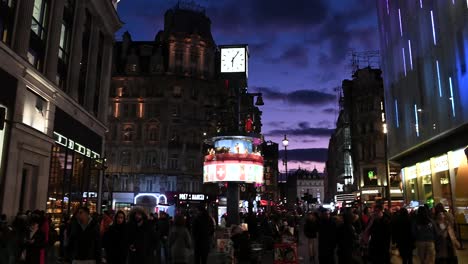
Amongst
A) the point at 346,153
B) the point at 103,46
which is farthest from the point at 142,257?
the point at 346,153

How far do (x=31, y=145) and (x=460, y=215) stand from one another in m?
24.9

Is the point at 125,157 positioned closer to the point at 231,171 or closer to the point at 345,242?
the point at 231,171

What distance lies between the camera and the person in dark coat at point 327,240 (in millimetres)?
12297

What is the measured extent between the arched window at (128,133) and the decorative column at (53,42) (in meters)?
37.5

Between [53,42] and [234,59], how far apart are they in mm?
13157

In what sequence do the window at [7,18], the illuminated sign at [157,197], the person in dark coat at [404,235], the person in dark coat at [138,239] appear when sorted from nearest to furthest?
the person in dark coat at [138,239] → the person in dark coat at [404,235] → the window at [7,18] → the illuminated sign at [157,197]

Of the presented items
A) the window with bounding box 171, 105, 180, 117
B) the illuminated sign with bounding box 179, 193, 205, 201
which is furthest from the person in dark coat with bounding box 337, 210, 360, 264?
the window with bounding box 171, 105, 180, 117

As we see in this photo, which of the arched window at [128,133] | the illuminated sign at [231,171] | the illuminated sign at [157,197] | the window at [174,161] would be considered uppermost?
the arched window at [128,133]

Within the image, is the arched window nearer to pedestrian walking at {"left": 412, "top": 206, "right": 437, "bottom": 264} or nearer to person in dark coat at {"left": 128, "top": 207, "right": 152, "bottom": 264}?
pedestrian walking at {"left": 412, "top": 206, "right": 437, "bottom": 264}

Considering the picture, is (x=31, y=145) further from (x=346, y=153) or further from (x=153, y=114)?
(x=346, y=153)

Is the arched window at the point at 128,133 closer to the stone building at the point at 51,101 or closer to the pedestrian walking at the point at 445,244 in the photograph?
the stone building at the point at 51,101

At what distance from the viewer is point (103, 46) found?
4194 cm

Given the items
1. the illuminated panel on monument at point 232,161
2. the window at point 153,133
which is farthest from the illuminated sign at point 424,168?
the window at point 153,133

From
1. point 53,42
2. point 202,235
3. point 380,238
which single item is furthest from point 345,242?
point 53,42
